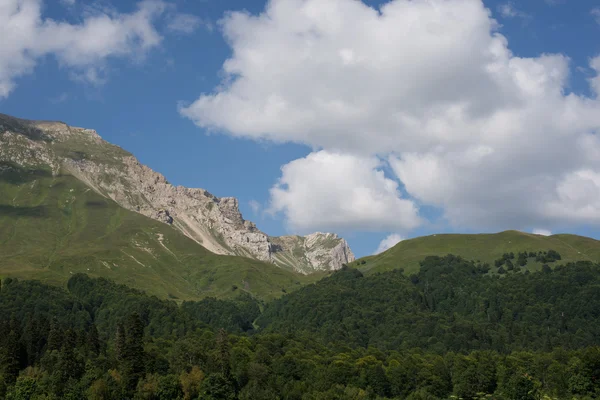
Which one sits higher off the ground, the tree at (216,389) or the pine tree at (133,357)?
the pine tree at (133,357)

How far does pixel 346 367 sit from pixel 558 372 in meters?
71.1

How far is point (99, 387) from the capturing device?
6206 inches

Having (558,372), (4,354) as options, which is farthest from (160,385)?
(558,372)

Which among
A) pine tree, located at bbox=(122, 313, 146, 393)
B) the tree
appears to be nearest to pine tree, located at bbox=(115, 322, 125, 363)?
pine tree, located at bbox=(122, 313, 146, 393)

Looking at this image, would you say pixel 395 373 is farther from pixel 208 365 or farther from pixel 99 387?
pixel 99 387

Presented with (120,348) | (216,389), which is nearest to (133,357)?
(120,348)

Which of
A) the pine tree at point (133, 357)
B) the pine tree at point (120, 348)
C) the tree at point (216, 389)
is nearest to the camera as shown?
the tree at point (216, 389)

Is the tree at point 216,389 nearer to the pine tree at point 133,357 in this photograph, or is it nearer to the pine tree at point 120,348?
the pine tree at point 133,357

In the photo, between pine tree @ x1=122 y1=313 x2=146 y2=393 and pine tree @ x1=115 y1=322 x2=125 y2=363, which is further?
pine tree @ x1=115 y1=322 x2=125 y2=363

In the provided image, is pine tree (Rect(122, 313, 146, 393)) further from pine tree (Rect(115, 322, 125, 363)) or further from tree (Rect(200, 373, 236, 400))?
tree (Rect(200, 373, 236, 400))

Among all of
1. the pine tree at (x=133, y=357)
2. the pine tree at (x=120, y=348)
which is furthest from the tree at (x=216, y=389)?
the pine tree at (x=120, y=348)

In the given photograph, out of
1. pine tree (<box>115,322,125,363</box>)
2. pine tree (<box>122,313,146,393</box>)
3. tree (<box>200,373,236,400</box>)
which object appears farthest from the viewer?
pine tree (<box>115,322,125,363</box>)

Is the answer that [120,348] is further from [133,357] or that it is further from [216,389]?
[216,389]

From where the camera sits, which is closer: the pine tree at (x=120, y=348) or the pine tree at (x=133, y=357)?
the pine tree at (x=133, y=357)
